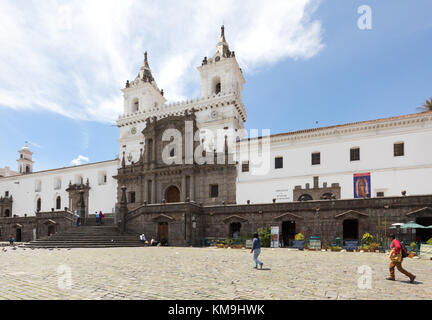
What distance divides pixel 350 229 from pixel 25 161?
6299 cm

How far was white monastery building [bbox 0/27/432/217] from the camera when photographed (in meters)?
29.0

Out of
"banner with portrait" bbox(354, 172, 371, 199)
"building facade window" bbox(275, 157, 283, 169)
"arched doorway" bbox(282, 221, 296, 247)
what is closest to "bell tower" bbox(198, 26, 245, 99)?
"building facade window" bbox(275, 157, 283, 169)

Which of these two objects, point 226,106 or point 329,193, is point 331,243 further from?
point 226,106

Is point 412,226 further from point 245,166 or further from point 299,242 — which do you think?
point 245,166

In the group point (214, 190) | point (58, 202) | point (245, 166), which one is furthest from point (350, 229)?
point (58, 202)

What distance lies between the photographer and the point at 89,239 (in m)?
27.6

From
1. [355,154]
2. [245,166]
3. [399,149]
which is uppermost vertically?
[399,149]

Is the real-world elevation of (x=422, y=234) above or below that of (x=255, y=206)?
below

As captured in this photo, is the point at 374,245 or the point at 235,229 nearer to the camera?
the point at 374,245

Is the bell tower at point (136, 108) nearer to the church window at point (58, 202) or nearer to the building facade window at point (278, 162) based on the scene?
the church window at point (58, 202)
